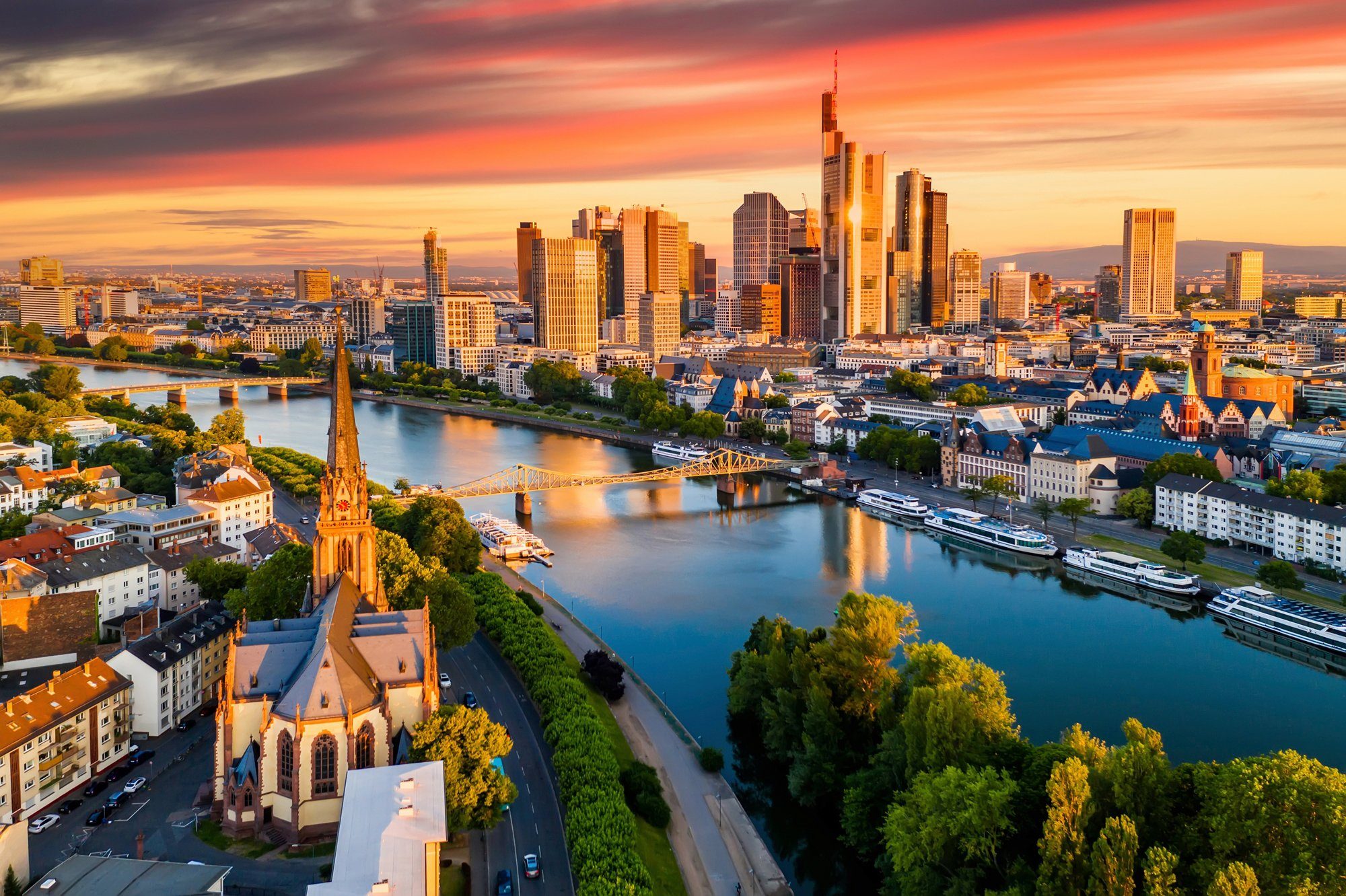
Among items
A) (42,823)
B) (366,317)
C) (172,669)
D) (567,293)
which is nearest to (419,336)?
(567,293)

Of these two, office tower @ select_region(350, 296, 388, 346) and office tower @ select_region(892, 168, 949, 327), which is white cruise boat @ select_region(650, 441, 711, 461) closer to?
office tower @ select_region(350, 296, 388, 346)

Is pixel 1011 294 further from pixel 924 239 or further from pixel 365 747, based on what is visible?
pixel 365 747

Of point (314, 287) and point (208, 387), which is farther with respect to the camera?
point (314, 287)

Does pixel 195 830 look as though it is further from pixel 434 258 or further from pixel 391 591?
pixel 434 258

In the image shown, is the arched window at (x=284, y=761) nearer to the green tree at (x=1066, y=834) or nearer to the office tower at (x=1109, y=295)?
the green tree at (x=1066, y=834)

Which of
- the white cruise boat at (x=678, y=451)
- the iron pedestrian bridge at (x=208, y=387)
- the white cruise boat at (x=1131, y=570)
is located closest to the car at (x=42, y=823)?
the white cruise boat at (x=1131, y=570)

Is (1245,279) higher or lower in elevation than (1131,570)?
higher

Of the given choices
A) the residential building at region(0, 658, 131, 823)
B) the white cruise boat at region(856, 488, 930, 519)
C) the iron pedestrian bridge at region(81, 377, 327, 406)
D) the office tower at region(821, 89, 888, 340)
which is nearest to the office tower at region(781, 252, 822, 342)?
the office tower at region(821, 89, 888, 340)
